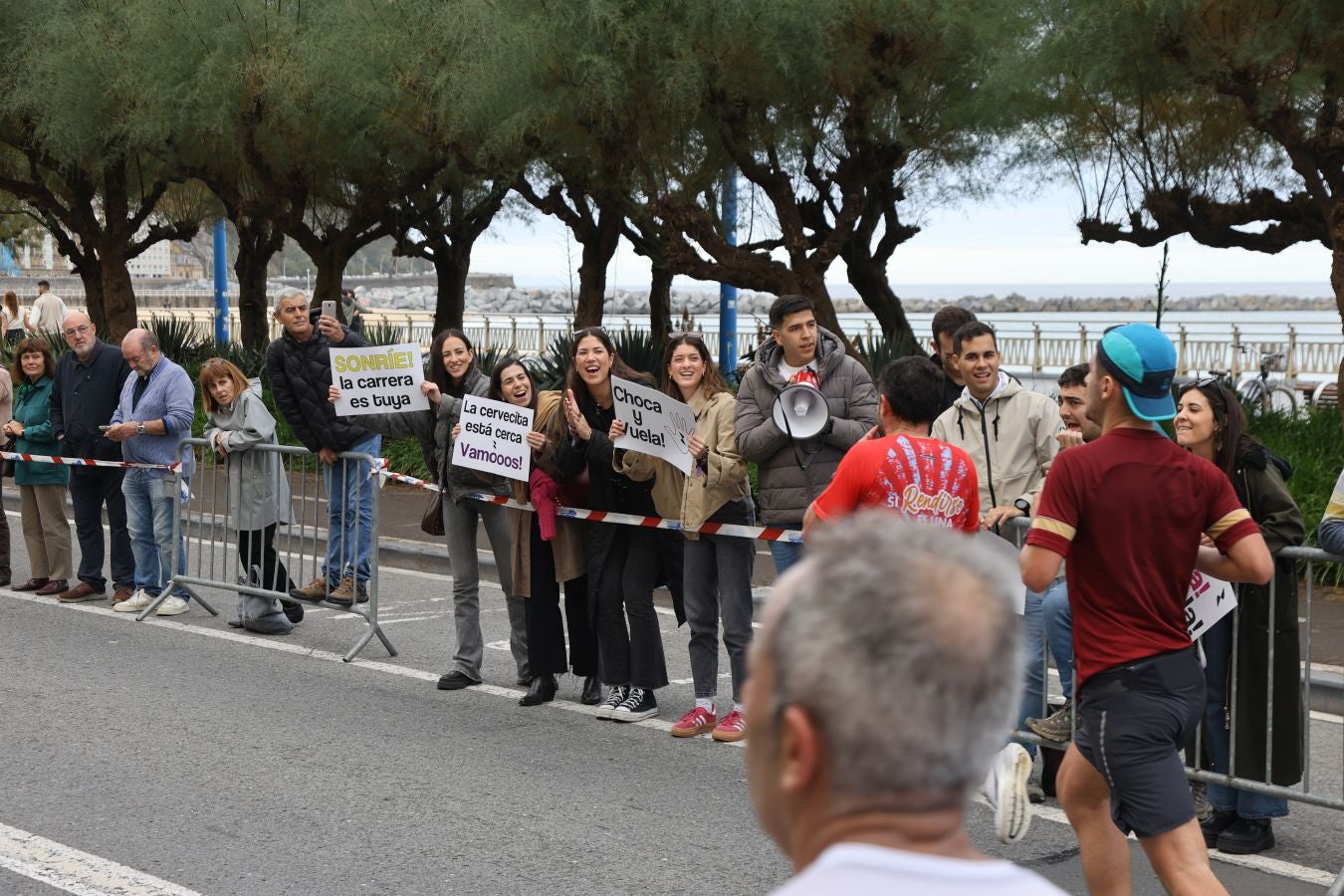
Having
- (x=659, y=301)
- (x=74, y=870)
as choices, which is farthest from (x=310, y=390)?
(x=659, y=301)

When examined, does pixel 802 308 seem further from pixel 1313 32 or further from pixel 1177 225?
pixel 1177 225

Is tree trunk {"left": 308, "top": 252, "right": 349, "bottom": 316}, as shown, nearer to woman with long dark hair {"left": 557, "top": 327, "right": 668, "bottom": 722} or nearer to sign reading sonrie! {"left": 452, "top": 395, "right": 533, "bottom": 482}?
sign reading sonrie! {"left": 452, "top": 395, "right": 533, "bottom": 482}

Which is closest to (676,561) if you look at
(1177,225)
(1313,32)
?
(1313,32)

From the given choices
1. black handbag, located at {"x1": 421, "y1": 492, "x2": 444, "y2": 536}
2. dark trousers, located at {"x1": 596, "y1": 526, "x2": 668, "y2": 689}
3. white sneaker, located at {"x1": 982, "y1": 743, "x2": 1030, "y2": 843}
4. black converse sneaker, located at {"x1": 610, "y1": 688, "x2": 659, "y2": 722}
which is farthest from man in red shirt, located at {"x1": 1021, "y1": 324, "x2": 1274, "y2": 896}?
black handbag, located at {"x1": 421, "y1": 492, "x2": 444, "y2": 536}

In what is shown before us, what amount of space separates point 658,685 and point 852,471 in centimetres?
272

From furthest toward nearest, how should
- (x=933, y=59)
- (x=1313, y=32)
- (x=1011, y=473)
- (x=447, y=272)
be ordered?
(x=447, y=272) → (x=933, y=59) → (x=1313, y=32) → (x=1011, y=473)

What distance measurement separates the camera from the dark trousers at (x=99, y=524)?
35.6ft

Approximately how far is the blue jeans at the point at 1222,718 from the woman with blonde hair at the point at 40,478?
8094 millimetres

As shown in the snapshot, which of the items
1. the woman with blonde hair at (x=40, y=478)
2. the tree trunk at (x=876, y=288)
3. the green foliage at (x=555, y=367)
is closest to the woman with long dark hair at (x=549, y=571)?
the woman with blonde hair at (x=40, y=478)

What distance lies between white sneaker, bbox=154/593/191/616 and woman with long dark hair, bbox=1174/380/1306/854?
6973 millimetres

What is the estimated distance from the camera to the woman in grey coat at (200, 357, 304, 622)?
9.83 meters

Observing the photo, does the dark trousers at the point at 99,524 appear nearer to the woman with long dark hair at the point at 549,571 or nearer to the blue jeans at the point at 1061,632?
the woman with long dark hair at the point at 549,571

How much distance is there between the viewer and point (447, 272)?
2644cm

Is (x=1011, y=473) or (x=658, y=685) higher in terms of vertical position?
(x=1011, y=473)
